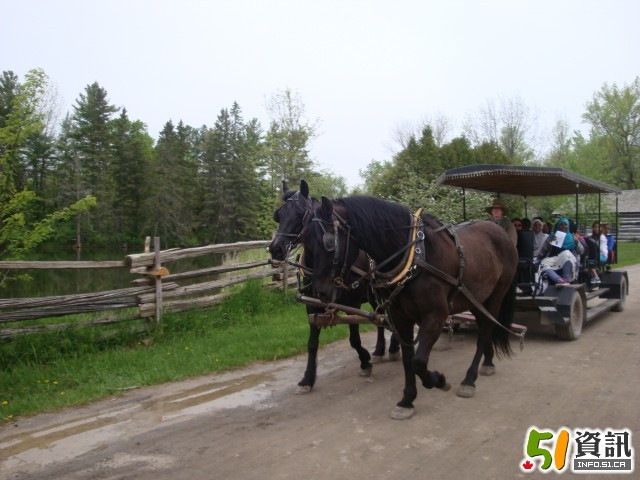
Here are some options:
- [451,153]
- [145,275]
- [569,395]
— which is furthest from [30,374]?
[451,153]

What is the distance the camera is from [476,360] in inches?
209

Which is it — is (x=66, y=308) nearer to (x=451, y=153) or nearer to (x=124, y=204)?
(x=451, y=153)

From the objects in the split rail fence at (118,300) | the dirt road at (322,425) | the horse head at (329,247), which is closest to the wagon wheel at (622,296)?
the dirt road at (322,425)

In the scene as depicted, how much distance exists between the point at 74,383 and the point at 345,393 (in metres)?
3.16

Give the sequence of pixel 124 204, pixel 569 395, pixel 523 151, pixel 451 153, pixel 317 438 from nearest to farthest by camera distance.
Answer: pixel 317 438, pixel 569 395, pixel 451 153, pixel 523 151, pixel 124 204

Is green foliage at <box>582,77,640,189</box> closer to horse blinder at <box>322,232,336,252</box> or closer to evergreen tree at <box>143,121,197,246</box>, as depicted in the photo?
evergreen tree at <box>143,121,197,246</box>

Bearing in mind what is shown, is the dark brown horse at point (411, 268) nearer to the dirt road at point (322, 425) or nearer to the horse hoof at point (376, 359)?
the dirt road at point (322, 425)

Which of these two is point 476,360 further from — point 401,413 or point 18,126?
point 18,126

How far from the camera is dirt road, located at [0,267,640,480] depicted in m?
3.55

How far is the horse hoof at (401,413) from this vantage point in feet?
14.5

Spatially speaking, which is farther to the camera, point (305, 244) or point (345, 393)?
point (345, 393)

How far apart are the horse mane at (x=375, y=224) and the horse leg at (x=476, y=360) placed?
1.69m

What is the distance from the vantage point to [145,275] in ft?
25.8

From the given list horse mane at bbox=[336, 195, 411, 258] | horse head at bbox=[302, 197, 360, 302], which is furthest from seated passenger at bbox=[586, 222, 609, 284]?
horse head at bbox=[302, 197, 360, 302]
